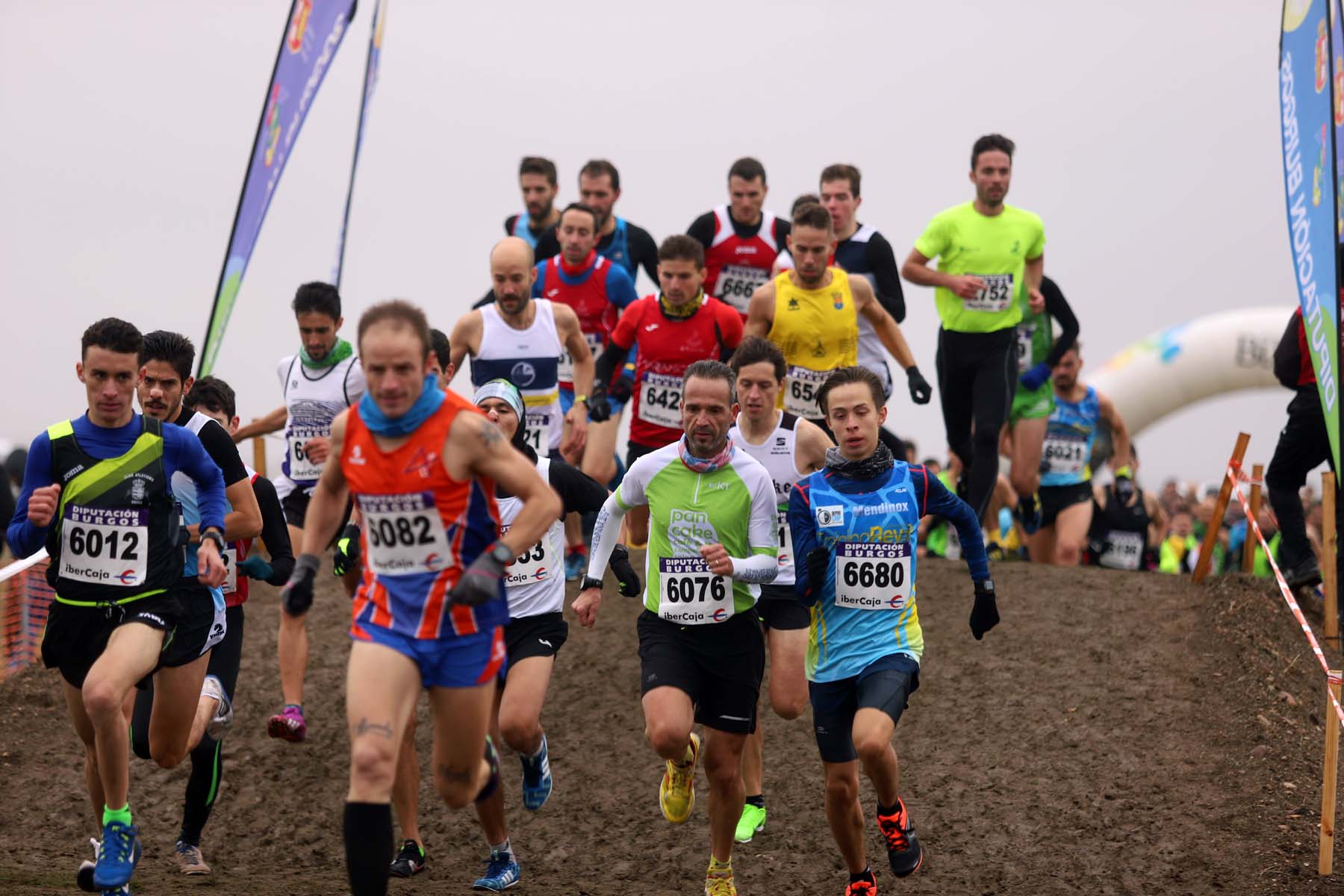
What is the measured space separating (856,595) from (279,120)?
6261mm

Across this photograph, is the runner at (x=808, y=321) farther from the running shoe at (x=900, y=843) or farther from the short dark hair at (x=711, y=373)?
the running shoe at (x=900, y=843)

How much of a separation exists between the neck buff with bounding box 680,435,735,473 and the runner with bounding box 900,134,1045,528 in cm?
392

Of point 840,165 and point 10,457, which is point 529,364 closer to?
point 840,165

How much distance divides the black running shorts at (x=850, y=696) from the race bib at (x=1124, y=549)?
6.55 metres

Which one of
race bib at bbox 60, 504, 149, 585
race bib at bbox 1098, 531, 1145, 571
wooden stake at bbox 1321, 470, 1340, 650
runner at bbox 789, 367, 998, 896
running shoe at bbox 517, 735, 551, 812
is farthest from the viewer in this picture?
race bib at bbox 1098, 531, 1145, 571

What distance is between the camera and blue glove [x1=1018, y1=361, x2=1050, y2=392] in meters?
11.3

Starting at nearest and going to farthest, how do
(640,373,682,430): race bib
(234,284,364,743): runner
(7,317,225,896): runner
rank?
(7,317,225,896): runner
(234,284,364,743): runner
(640,373,682,430): race bib

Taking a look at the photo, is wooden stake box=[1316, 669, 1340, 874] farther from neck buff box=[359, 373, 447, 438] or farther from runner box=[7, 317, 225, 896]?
runner box=[7, 317, 225, 896]

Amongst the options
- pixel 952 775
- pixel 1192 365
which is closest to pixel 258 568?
pixel 952 775

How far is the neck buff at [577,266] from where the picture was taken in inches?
405

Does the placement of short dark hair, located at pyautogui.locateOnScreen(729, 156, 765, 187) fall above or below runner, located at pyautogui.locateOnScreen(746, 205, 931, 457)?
above

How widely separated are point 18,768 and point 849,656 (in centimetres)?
573

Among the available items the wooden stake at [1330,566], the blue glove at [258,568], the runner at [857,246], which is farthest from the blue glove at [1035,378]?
the blue glove at [258,568]

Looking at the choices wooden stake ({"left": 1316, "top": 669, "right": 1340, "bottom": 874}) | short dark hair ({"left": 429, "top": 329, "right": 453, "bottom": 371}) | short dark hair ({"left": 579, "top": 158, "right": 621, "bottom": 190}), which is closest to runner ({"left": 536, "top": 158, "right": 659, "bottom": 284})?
short dark hair ({"left": 579, "top": 158, "right": 621, "bottom": 190})
